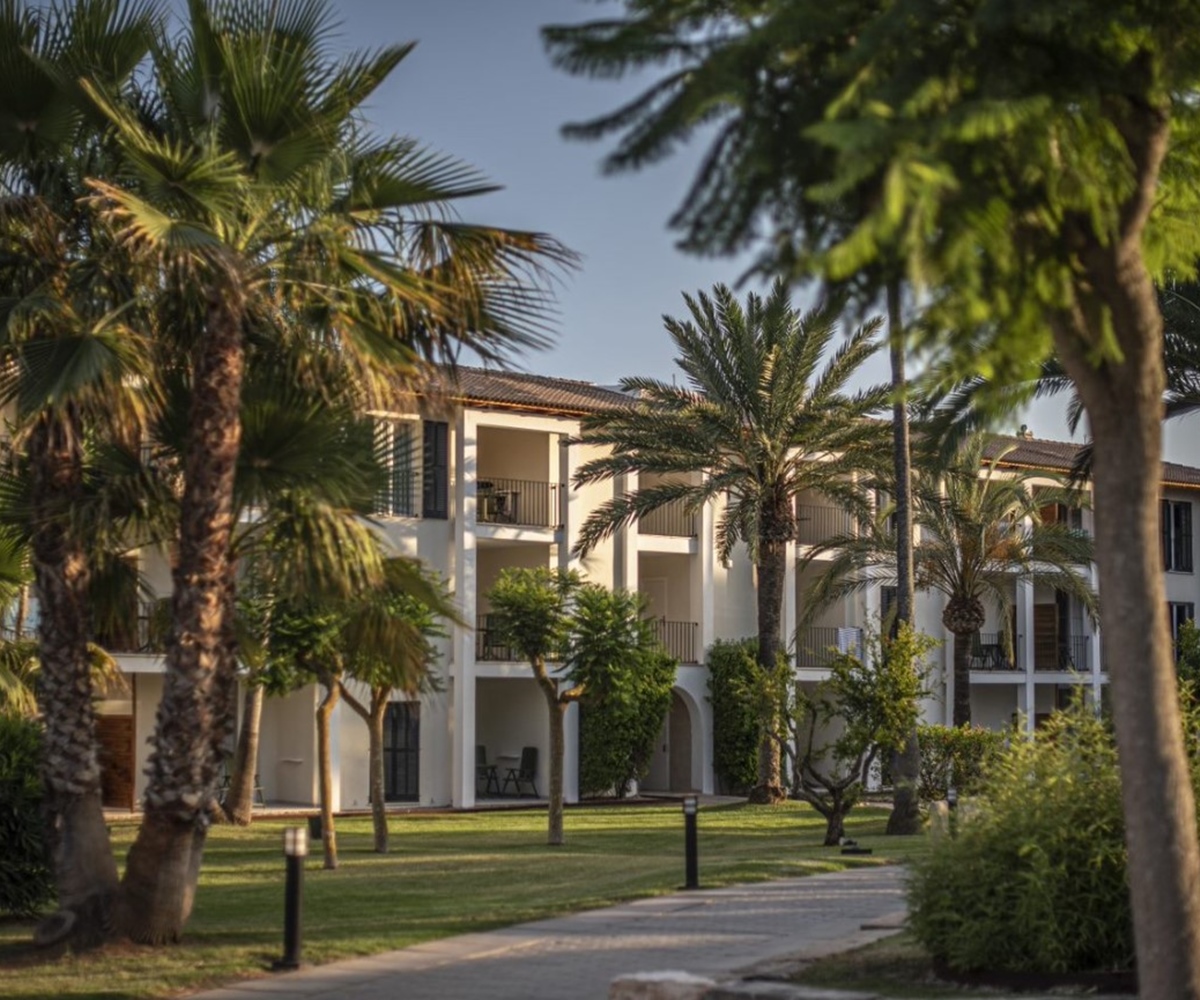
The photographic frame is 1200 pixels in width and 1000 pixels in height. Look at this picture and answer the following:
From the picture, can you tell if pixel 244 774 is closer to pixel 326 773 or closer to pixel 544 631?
pixel 544 631

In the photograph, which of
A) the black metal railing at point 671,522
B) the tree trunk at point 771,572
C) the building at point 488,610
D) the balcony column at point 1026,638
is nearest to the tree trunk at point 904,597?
the building at point 488,610

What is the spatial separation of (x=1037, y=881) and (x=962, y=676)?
30.0 metres

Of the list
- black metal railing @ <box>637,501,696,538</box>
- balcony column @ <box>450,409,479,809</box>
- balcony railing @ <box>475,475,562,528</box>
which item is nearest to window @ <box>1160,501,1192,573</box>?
black metal railing @ <box>637,501,696,538</box>

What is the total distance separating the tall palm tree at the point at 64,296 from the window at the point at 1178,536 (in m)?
41.8

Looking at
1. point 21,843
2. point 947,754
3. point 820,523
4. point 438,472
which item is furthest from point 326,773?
point 820,523

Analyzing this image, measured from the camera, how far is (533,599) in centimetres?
2591

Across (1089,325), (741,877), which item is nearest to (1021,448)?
(741,877)

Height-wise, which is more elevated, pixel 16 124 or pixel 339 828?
pixel 16 124

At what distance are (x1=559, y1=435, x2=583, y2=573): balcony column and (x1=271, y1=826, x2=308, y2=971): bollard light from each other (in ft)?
76.9

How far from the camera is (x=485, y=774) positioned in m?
38.8

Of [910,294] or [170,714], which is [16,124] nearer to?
[170,714]

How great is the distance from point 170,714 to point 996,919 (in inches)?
241

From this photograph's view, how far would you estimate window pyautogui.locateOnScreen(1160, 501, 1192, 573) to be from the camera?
50969mm

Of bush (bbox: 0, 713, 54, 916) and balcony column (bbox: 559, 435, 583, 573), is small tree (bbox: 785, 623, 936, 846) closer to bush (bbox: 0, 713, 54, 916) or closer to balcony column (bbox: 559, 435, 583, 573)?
balcony column (bbox: 559, 435, 583, 573)
